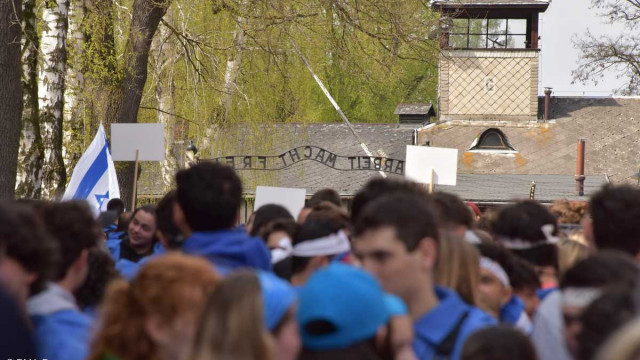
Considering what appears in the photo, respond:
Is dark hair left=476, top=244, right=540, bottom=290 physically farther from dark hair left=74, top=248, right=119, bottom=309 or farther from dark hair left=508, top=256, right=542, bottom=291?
dark hair left=74, top=248, right=119, bottom=309

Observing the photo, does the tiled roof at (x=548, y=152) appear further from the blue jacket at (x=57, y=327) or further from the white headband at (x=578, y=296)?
the white headband at (x=578, y=296)

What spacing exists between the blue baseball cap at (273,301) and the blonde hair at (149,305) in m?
0.17

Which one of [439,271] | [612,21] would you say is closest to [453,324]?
[439,271]

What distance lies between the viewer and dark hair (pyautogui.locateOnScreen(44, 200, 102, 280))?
4043 mm

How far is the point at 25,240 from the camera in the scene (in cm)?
341

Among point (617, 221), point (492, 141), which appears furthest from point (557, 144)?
point (617, 221)

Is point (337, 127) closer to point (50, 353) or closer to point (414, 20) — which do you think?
point (414, 20)

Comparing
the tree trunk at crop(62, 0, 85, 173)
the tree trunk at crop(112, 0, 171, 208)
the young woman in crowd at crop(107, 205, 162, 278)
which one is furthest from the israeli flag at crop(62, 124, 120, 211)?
the young woman in crowd at crop(107, 205, 162, 278)

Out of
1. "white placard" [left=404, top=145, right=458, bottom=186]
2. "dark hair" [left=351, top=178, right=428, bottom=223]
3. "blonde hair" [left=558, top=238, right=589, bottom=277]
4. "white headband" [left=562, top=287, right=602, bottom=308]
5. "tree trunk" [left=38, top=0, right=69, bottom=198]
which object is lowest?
"blonde hair" [left=558, top=238, right=589, bottom=277]

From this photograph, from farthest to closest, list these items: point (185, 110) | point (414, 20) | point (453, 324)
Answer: point (185, 110) → point (414, 20) → point (453, 324)

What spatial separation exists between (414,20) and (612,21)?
2553 cm

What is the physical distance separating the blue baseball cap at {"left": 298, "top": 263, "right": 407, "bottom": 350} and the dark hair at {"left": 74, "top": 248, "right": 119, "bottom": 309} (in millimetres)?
1670

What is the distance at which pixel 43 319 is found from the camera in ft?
11.9

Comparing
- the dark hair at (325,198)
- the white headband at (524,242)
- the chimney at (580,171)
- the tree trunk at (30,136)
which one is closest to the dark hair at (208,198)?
the white headband at (524,242)
